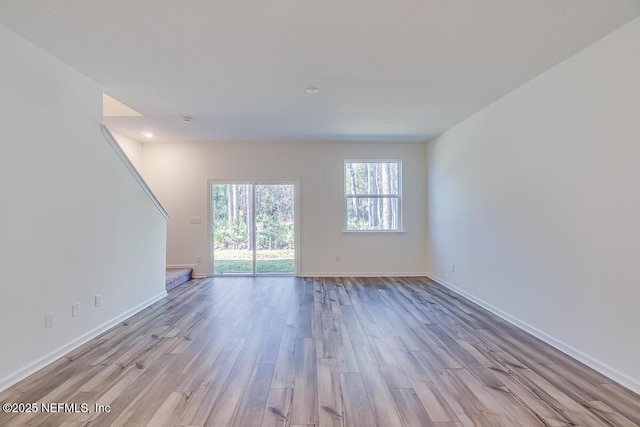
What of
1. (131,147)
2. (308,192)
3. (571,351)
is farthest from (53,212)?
(571,351)

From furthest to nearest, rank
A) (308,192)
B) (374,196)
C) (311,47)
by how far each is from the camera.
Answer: (374,196) → (308,192) → (311,47)

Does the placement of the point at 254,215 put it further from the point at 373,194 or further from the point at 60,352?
the point at 60,352

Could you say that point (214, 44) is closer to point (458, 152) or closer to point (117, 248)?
point (117, 248)

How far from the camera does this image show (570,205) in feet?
8.63

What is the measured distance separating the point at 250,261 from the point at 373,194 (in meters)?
2.78

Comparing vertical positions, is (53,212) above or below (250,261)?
above

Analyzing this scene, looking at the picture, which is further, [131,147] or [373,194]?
[373,194]

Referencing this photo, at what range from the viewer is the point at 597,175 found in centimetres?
239

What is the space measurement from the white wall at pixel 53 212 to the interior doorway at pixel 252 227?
7.51 feet

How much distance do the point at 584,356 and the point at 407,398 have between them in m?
1.65

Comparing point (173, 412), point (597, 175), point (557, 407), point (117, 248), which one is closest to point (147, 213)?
point (117, 248)

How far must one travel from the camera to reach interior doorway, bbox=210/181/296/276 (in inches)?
233

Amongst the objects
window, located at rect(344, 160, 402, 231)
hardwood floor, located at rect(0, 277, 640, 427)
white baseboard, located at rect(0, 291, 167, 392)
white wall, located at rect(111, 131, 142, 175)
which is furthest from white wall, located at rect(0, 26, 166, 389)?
window, located at rect(344, 160, 402, 231)

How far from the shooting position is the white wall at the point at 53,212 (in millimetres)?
2223
